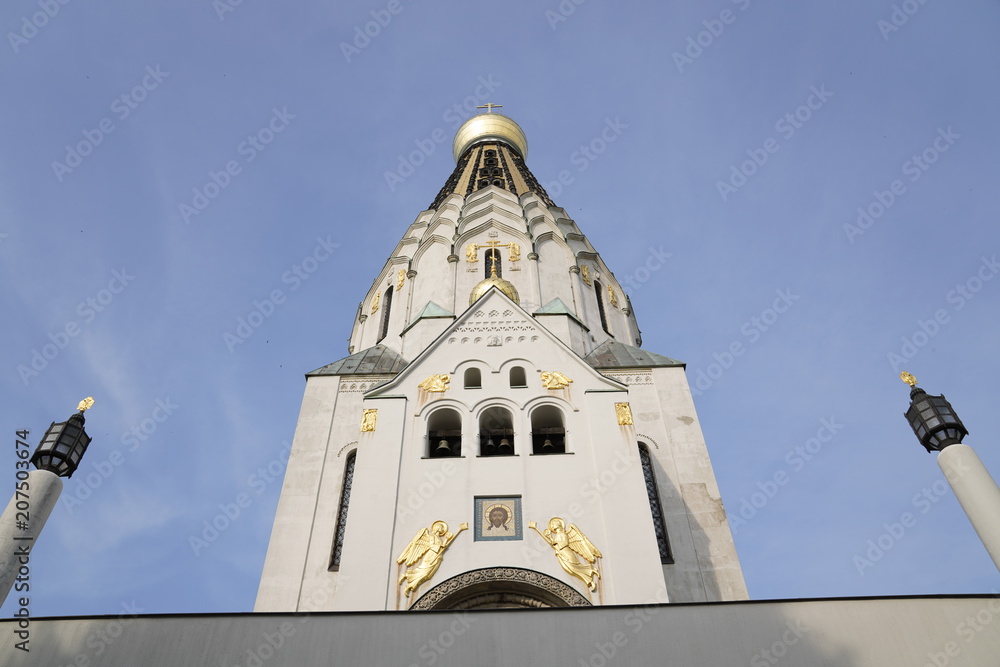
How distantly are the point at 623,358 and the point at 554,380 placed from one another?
219 inches

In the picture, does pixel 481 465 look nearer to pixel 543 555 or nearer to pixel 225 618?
pixel 543 555

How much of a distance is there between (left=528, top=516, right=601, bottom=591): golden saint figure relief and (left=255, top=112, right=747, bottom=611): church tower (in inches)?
0.9

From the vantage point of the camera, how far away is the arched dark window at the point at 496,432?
52.8 feet

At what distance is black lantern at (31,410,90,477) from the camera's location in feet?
40.5

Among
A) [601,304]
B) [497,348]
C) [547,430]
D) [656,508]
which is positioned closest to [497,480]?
[547,430]

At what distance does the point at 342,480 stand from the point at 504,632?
345 inches

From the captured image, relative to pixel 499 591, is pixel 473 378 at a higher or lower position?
higher

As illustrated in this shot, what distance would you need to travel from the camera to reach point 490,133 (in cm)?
4344

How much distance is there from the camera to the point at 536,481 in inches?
595

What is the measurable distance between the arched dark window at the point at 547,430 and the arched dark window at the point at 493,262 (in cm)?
975

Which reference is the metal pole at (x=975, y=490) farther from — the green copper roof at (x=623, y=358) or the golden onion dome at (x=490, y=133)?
the golden onion dome at (x=490, y=133)

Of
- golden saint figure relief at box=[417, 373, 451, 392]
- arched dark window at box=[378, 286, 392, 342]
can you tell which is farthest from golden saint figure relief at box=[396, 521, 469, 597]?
arched dark window at box=[378, 286, 392, 342]

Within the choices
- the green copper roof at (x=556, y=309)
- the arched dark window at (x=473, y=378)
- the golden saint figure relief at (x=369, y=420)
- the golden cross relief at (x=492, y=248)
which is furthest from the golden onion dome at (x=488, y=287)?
the golden saint figure relief at (x=369, y=420)

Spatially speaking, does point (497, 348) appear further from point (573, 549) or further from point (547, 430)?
point (573, 549)
